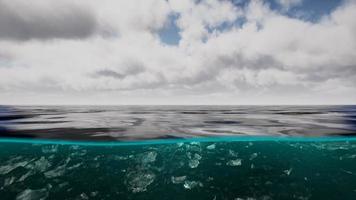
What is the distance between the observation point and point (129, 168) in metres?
12.3

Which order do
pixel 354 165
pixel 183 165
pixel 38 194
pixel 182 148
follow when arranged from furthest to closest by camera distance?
pixel 182 148, pixel 354 165, pixel 183 165, pixel 38 194

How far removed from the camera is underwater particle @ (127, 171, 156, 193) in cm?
1065

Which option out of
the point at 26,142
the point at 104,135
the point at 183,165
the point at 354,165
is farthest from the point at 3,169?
the point at 354,165

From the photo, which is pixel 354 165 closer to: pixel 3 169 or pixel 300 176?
pixel 300 176

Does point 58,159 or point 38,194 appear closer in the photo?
point 38,194

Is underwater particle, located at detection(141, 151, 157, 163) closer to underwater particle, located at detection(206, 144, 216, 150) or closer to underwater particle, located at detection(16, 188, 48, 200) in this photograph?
underwater particle, located at detection(206, 144, 216, 150)

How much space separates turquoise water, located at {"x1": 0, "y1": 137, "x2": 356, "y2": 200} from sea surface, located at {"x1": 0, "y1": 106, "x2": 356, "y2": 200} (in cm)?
4

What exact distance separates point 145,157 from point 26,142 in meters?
7.43

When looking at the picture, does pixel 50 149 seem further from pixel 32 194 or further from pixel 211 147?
pixel 211 147

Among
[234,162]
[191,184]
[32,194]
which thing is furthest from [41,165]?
[234,162]

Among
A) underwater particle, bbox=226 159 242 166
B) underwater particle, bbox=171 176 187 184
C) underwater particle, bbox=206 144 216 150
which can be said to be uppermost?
underwater particle, bbox=206 144 216 150

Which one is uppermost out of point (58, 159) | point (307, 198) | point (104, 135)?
point (104, 135)

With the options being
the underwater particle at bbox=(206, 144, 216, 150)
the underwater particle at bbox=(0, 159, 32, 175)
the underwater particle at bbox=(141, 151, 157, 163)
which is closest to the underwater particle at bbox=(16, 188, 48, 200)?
the underwater particle at bbox=(0, 159, 32, 175)

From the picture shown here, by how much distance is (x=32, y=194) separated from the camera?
9703 millimetres
